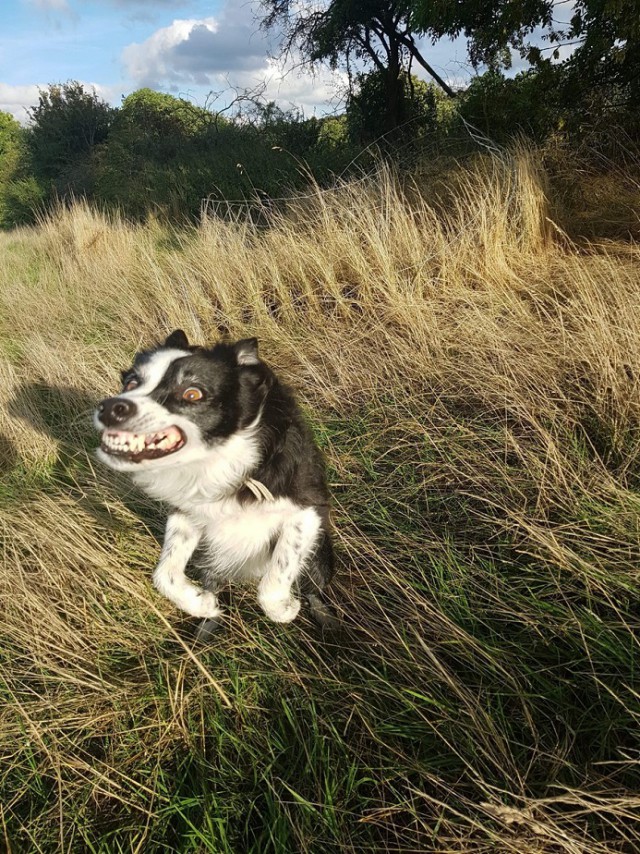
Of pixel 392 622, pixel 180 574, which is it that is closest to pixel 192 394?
pixel 180 574

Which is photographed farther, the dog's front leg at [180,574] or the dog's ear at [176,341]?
the dog's ear at [176,341]

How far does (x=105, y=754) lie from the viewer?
1772 mm

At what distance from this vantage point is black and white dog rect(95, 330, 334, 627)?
6.25 ft

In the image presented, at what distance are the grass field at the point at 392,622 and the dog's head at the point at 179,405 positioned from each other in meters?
0.73

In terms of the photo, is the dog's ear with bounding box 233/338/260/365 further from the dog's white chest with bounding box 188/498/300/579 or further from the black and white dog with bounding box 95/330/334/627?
the dog's white chest with bounding box 188/498/300/579

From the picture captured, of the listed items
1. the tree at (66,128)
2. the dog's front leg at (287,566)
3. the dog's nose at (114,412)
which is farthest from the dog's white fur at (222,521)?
the tree at (66,128)

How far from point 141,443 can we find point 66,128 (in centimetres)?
2122

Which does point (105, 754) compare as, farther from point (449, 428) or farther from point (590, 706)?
point (449, 428)

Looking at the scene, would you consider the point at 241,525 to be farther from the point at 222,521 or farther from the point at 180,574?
the point at 180,574

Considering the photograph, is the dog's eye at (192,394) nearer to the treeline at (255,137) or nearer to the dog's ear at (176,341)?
the dog's ear at (176,341)

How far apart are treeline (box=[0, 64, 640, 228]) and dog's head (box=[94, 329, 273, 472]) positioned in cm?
479

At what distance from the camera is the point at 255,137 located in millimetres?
11422

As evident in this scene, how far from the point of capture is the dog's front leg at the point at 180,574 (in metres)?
2.08

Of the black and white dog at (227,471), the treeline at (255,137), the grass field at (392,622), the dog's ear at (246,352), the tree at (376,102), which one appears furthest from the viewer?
the tree at (376,102)
